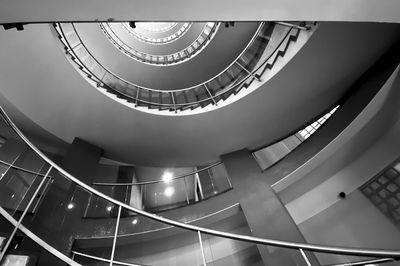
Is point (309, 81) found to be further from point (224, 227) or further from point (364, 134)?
point (224, 227)

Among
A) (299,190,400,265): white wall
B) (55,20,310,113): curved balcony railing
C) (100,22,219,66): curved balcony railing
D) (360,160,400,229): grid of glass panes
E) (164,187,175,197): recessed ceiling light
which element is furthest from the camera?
(100,22,219,66): curved balcony railing

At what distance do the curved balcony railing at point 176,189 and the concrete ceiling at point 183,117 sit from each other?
0.55m

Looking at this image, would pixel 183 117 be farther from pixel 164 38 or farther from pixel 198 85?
pixel 164 38

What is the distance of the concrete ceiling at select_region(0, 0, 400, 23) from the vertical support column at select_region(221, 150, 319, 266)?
324cm

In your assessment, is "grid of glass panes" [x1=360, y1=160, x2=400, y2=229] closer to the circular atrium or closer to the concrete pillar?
the circular atrium

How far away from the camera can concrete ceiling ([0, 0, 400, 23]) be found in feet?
6.92

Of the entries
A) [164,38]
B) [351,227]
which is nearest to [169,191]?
[351,227]

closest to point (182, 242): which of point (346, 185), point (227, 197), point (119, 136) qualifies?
point (227, 197)

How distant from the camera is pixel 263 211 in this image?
168 inches

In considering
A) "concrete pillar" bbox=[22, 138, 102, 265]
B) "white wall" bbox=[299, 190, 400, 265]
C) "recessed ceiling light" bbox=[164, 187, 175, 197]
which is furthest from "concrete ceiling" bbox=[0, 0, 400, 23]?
"recessed ceiling light" bbox=[164, 187, 175, 197]

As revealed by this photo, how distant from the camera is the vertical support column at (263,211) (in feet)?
11.9

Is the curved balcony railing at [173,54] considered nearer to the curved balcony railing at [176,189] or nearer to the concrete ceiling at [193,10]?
the curved balcony railing at [176,189]

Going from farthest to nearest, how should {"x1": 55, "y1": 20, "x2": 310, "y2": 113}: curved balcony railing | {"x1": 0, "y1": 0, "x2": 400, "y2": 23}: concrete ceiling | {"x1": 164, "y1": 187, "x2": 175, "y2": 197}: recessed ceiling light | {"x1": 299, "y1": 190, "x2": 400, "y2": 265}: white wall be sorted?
{"x1": 164, "y1": 187, "x2": 175, "y2": 197}: recessed ceiling light
{"x1": 55, "y1": 20, "x2": 310, "y2": 113}: curved balcony railing
{"x1": 299, "y1": 190, "x2": 400, "y2": 265}: white wall
{"x1": 0, "y1": 0, "x2": 400, "y2": 23}: concrete ceiling

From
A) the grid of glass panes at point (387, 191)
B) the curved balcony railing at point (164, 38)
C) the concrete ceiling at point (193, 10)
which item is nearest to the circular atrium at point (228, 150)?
the grid of glass panes at point (387, 191)
